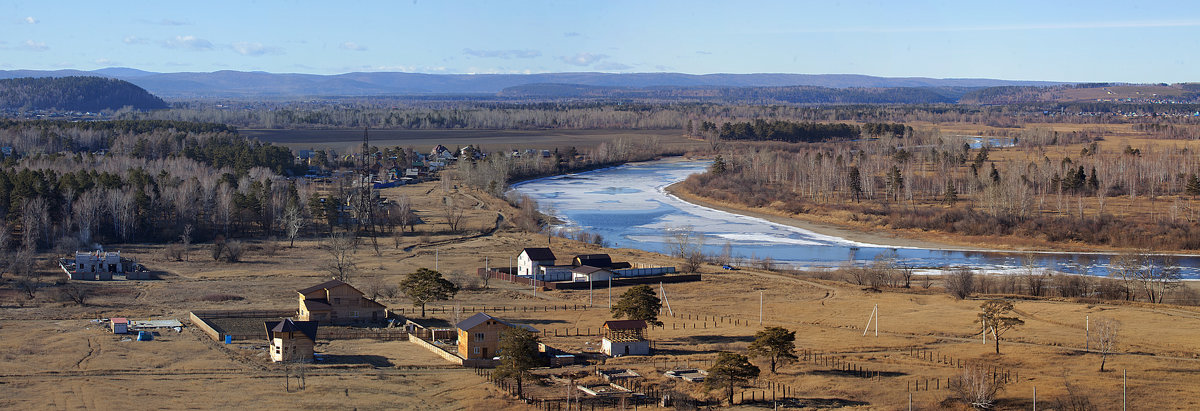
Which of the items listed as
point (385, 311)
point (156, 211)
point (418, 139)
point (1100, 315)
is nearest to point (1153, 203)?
point (1100, 315)

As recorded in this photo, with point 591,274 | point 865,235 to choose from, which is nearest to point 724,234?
point 865,235

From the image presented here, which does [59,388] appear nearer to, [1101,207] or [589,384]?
[589,384]

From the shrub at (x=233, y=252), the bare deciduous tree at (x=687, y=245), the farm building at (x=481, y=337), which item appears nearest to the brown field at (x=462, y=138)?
the bare deciduous tree at (x=687, y=245)

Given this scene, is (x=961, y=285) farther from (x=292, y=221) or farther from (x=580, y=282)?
(x=292, y=221)

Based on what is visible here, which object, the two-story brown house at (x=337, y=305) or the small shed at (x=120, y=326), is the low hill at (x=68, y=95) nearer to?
the two-story brown house at (x=337, y=305)

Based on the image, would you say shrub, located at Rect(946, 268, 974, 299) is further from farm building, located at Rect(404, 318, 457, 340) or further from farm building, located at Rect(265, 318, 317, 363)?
farm building, located at Rect(265, 318, 317, 363)

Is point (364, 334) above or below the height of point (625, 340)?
below
